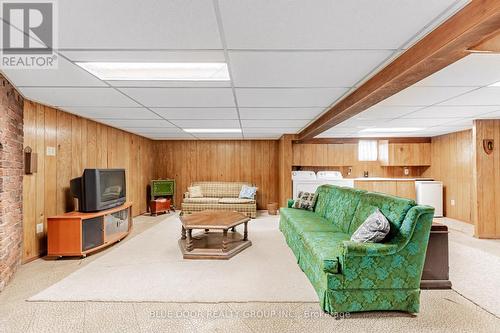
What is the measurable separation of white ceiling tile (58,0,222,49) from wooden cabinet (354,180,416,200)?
20.7 ft

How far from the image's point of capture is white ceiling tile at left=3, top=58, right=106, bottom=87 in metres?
2.43

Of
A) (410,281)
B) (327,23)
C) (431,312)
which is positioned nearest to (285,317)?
(410,281)

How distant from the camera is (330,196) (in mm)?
4469

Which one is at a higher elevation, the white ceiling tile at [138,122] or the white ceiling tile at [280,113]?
the white ceiling tile at [138,122]

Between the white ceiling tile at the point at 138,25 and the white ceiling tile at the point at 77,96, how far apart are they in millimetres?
1206

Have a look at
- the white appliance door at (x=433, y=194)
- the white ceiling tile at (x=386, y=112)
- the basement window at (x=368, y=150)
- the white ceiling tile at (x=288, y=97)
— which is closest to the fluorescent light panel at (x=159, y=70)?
the white ceiling tile at (x=288, y=97)

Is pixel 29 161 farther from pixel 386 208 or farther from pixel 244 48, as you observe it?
pixel 386 208

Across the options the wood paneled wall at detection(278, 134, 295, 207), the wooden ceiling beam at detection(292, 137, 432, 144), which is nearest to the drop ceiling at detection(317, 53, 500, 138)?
the wooden ceiling beam at detection(292, 137, 432, 144)

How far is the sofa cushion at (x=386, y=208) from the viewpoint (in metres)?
2.52

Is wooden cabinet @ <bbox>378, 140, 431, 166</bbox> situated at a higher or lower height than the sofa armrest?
higher

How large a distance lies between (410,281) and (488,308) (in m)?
0.84

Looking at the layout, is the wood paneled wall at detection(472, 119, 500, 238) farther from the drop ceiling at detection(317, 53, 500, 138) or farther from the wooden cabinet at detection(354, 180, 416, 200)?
the wooden cabinet at detection(354, 180, 416, 200)

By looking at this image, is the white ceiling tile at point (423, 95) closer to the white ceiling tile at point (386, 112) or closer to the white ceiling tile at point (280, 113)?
the white ceiling tile at point (386, 112)

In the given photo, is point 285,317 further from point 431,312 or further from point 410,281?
point 431,312
